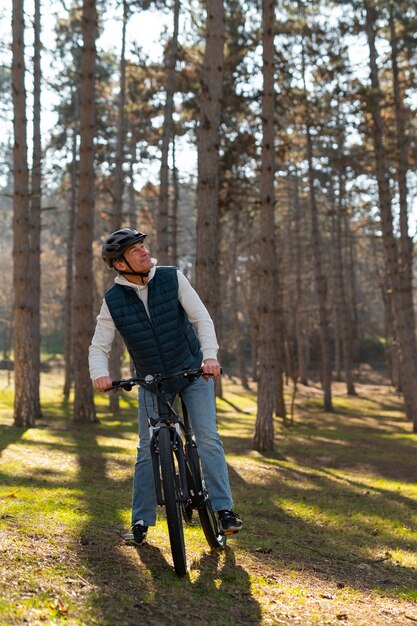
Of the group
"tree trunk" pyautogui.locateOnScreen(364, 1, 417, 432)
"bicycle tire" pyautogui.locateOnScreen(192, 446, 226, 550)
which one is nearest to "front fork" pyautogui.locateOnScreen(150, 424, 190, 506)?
"bicycle tire" pyautogui.locateOnScreen(192, 446, 226, 550)

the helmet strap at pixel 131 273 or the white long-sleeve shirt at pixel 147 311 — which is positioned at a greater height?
the helmet strap at pixel 131 273

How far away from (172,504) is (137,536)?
36.3 inches

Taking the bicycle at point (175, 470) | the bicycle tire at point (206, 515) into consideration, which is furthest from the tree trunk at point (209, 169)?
the bicycle at point (175, 470)

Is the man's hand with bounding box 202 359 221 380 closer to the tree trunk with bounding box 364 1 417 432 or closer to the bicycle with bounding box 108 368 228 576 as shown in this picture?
the bicycle with bounding box 108 368 228 576

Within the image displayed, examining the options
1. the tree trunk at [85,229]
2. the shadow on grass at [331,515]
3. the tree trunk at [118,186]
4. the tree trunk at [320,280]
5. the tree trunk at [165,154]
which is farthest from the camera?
the tree trunk at [320,280]

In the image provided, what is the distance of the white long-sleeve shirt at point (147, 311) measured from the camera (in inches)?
201

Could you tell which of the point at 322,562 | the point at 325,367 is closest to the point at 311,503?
the point at 322,562

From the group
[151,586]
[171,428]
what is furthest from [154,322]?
[151,586]

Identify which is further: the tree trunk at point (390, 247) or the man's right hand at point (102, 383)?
the tree trunk at point (390, 247)

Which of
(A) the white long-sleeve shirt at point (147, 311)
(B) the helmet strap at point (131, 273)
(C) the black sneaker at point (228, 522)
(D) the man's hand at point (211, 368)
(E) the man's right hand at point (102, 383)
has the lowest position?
(C) the black sneaker at point (228, 522)

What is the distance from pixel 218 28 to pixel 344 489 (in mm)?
8720

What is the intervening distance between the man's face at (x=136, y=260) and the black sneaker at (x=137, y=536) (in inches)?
78.8

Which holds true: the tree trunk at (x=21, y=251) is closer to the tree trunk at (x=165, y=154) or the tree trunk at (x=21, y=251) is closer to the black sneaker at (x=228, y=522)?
the tree trunk at (x=165, y=154)

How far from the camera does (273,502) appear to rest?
9.12m
